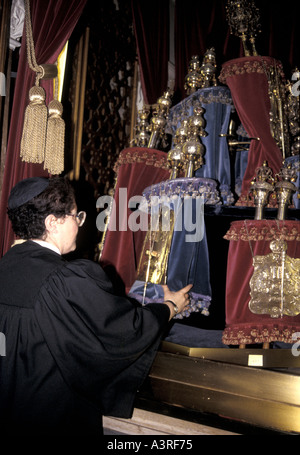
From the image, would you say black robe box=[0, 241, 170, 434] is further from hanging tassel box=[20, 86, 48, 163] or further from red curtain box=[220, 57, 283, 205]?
red curtain box=[220, 57, 283, 205]

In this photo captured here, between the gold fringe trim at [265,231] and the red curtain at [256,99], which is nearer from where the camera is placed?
the gold fringe trim at [265,231]

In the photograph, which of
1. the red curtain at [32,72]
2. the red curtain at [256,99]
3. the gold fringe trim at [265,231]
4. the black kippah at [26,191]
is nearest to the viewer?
the black kippah at [26,191]

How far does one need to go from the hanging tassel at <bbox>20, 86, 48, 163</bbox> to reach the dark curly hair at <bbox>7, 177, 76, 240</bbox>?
104 cm

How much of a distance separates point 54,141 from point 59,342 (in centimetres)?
153

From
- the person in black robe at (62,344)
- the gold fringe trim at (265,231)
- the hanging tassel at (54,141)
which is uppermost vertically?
the hanging tassel at (54,141)

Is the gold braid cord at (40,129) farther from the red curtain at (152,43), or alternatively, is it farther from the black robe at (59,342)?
the red curtain at (152,43)

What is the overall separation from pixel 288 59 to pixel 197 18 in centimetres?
95

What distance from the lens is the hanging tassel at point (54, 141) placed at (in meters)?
2.36

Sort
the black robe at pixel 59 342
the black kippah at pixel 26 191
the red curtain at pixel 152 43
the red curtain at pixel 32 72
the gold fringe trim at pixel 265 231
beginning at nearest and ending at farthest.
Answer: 1. the black robe at pixel 59 342
2. the black kippah at pixel 26 191
3. the gold fringe trim at pixel 265 231
4. the red curtain at pixel 32 72
5. the red curtain at pixel 152 43

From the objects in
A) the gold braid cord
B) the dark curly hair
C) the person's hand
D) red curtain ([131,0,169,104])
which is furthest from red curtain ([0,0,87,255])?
the person's hand

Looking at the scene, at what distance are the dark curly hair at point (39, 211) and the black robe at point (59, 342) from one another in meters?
0.10

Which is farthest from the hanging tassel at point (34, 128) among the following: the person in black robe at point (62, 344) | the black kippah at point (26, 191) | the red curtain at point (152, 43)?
the red curtain at point (152, 43)

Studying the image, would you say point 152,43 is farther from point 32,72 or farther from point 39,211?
point 39,211

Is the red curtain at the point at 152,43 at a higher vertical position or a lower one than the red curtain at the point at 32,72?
higher
